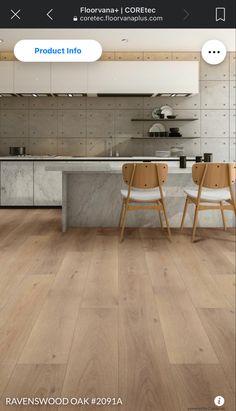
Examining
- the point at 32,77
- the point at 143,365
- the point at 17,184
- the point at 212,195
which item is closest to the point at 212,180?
the point at 212,195

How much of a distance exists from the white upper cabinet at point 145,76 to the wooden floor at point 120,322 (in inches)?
148

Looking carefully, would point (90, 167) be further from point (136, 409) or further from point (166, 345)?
point (136, 409)

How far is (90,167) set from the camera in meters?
5.62

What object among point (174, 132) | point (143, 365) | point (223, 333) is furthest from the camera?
point (174, 132)

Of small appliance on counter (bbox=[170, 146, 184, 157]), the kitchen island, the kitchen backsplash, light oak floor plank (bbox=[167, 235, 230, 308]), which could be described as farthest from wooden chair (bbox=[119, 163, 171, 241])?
the kitchen backsplash

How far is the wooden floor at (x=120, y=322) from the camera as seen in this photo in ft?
6.34

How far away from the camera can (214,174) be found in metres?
5.25

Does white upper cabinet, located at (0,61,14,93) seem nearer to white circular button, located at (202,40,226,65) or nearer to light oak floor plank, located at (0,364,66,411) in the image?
white circular button, located at (202,40,226,65)

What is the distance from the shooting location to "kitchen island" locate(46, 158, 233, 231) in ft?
19.5

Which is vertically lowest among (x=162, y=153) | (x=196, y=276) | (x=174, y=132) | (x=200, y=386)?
(x=200, y=386)

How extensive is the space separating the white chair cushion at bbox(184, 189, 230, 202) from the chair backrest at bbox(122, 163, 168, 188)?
0.42 meters

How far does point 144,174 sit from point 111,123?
11.7ft

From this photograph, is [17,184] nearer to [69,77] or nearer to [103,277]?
[69,77]

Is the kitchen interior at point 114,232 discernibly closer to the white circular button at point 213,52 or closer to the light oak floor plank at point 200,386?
the light oak floor plank at point 200,386
